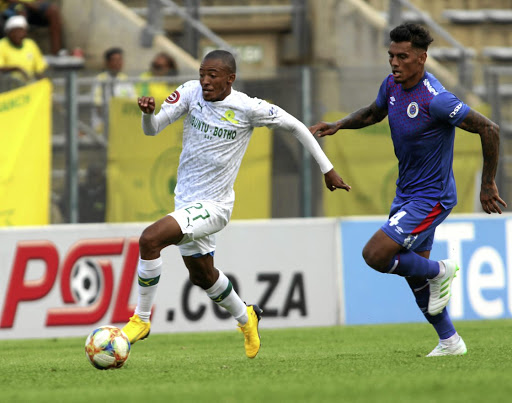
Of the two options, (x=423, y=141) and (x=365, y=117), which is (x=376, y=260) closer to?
(x=423, y=141)

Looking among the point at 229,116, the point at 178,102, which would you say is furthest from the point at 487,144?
the point at 178,102

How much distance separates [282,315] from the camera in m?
12.0

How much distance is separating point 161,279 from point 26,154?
2.15 metres

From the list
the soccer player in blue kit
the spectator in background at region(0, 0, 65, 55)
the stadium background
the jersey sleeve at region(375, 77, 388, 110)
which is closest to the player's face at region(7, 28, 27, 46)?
the spectator in background at region(0, 0, 65, 55)

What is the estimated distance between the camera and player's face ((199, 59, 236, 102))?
25.4 ft

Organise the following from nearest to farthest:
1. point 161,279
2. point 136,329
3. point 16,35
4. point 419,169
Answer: point 419,169, point 136,329, point 161,279, point 16,35

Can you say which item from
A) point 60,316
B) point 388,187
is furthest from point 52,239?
point 388,187

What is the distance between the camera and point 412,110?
7.51 m

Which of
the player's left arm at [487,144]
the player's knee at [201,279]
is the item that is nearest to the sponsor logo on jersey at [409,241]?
the player's left arm at [487,144]

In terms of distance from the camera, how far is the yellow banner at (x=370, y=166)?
498 inches

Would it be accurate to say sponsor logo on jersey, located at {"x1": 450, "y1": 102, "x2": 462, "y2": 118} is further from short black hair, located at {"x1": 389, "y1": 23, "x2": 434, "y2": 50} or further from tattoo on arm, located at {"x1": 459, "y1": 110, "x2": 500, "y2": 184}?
short black hair, located at {"x1": 389, "y1": 23, "x2": 434, "y2": 50}

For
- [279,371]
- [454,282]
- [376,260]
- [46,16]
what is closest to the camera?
[279,371]

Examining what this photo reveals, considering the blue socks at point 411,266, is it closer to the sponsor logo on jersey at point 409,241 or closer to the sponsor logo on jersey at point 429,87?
the sponsor logo on jersey at point 409,241

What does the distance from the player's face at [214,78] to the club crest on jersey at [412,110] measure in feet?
4.37
